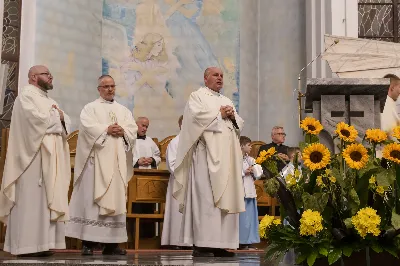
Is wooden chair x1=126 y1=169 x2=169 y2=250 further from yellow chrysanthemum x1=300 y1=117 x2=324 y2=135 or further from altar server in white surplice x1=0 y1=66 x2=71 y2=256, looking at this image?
yellow chrysanthemum x1=300 y1=117 x2=324 y2=135

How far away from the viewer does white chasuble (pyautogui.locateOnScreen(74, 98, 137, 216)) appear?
320 inches

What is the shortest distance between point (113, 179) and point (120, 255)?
3.00ft

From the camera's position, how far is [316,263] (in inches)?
163

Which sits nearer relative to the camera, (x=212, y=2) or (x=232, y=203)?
(x=232, y=203)

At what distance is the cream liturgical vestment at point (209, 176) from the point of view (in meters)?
7.37

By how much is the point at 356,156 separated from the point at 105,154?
4850mm

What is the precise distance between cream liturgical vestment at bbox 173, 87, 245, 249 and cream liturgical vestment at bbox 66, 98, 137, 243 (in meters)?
0.83

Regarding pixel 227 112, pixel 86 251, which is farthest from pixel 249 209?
pixel 227 112

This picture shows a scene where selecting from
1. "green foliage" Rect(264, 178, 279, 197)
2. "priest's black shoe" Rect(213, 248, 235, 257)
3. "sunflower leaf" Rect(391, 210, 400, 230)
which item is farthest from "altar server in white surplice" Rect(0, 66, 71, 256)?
"sunflower leaf" Rect(391, 210, 400, 230)

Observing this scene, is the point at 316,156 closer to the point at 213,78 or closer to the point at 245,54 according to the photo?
the point at 213,78

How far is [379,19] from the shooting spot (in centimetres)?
1390

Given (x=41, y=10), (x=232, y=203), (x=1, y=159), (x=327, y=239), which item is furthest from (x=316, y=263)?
(x=41, y=10)

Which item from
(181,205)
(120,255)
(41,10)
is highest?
(41,10)

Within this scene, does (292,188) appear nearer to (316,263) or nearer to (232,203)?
(316,263)
